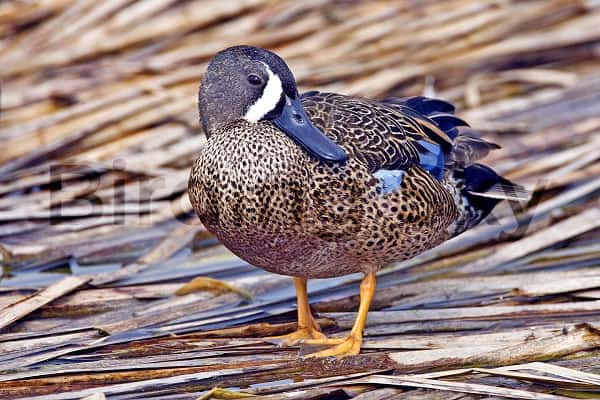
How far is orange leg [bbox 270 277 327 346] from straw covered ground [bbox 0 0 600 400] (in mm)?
102

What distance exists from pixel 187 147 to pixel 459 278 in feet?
5.93

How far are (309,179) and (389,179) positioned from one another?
354 mm

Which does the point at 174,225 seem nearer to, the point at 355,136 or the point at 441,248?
the point at 441,248

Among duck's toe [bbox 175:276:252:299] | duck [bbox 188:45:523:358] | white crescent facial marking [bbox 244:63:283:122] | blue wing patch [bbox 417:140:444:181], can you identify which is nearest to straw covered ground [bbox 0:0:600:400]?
duck's toe [bbox 175:276:252:299]

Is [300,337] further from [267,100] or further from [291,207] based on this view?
[267,100]

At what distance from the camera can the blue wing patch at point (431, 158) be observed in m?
4.10

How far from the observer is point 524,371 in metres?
3.74

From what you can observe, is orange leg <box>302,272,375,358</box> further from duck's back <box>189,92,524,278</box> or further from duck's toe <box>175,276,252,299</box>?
duck's toe <box>175,276,252,299</box>

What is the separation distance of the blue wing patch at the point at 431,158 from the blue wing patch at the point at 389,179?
199 mm

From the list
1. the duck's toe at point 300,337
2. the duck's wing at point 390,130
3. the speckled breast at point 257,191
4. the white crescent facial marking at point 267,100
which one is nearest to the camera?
the speckled breast at point 257,191

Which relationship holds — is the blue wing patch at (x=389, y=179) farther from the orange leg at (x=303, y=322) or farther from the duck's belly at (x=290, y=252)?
the orange leg at (x=303, y=322)

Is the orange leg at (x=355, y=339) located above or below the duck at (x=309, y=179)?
below

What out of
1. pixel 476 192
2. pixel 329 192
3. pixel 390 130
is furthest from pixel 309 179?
pixel 476 192

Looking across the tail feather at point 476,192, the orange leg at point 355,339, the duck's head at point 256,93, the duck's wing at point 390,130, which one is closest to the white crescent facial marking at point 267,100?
the duck's head at point 256,93
